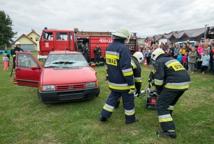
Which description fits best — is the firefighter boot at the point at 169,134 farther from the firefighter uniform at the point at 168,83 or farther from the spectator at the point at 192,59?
the spectator at the point at 192,59

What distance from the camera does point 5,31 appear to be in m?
53.7

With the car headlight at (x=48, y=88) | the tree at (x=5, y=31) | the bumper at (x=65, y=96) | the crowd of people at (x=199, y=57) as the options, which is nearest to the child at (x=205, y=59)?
the crowd of people at (x=199, y=57)

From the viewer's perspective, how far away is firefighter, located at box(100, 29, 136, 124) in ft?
15.3

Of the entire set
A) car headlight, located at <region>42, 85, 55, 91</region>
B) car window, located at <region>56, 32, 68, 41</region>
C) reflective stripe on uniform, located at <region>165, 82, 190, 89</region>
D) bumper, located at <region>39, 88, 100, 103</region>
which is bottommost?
bumper, located at <region>39, 88, 100, 103</region>

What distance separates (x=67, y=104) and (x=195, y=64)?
9.26 m

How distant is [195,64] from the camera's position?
43.3 ft

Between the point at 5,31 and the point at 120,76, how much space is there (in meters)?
55.6

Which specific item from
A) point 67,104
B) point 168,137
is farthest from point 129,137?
point 67,104

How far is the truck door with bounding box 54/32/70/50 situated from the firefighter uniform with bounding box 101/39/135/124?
35.5ft

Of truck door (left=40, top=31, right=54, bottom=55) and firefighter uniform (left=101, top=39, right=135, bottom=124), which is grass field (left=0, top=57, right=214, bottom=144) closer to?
firefighter uniform (left=101, top=39, right=135, bottom=124)

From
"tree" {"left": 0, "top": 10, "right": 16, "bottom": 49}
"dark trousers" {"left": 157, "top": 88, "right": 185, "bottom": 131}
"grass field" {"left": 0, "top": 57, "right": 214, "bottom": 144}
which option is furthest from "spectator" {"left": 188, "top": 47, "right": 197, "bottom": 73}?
"tree" {"left": 0, "top": 10, "right": 16, "bottom": 49}

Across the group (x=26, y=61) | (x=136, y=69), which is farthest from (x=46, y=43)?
(x=136, y=69)

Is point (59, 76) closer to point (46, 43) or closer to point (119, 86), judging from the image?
point (119, 86)

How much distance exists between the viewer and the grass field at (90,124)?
4340mm
